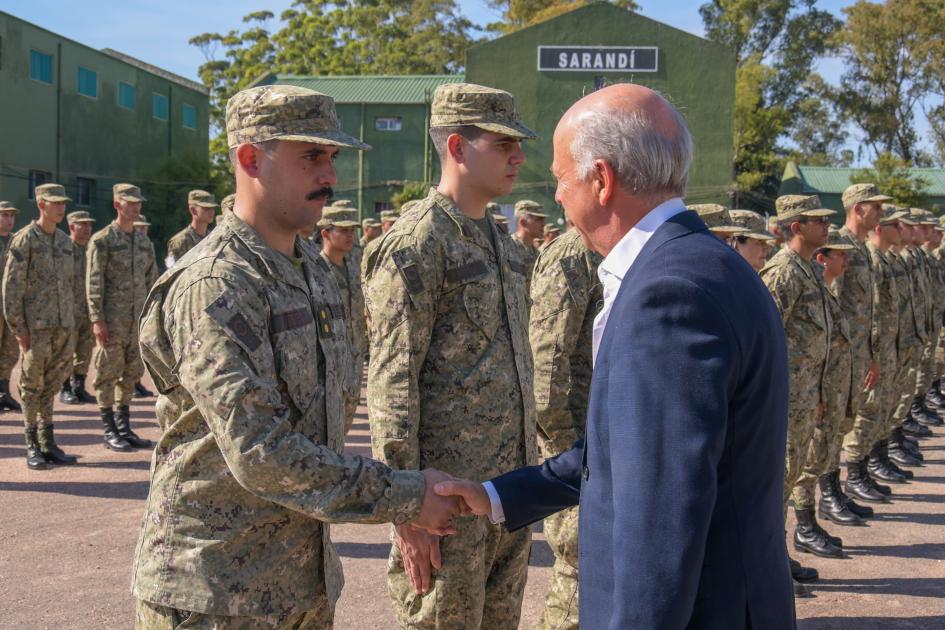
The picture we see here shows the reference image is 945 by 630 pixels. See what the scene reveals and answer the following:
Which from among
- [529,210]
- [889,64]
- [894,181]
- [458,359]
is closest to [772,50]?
[889,64]

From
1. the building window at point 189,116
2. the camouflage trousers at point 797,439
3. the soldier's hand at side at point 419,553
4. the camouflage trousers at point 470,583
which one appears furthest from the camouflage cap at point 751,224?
the building window at point 189,116

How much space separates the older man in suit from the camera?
1811 mm

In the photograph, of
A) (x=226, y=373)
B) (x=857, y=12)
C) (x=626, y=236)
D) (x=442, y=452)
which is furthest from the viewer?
(x=857, y=12)

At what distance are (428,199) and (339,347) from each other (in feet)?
3.35

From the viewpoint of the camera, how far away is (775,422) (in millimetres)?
1966

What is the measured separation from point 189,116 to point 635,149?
40416mm

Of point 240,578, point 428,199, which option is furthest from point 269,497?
point 428,199

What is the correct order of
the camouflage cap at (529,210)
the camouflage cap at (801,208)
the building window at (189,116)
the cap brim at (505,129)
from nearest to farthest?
the cap brim at (505,129), the camouflage cap at (801,208), the camouflage cap at (529,210), the building window at (189,116)

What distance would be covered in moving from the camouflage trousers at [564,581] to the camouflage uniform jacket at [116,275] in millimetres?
6439

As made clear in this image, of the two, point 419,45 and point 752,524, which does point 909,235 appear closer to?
point 752,524

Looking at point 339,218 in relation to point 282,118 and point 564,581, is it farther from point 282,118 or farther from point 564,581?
point 282,118

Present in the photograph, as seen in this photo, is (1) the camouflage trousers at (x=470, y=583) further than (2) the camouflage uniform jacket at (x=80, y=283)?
No

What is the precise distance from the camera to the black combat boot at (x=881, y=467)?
914 cm

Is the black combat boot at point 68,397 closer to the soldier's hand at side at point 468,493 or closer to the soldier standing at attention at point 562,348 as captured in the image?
the soldier standing at attention at point 562,348
